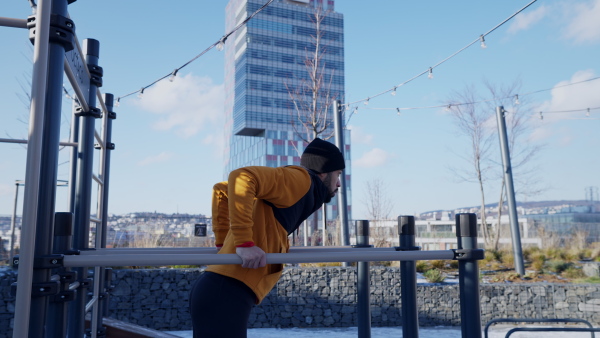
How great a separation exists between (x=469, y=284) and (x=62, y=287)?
169 cm

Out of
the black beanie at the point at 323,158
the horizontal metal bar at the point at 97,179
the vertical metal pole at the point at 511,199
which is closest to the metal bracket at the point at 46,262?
the black beanie at the point at 323,158

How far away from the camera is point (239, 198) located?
1.76 meters

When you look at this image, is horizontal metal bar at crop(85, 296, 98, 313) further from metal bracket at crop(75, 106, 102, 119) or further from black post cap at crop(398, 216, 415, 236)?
black post cap at crop(398, 216, 415, 236)

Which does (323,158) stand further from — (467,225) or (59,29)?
(59,29)

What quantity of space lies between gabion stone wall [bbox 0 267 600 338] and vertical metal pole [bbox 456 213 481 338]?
6.58 metres

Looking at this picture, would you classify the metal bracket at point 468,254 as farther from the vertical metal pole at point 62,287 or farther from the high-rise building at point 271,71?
the high-rise building at point 271,71

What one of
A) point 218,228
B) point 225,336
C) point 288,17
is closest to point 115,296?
point 218,228

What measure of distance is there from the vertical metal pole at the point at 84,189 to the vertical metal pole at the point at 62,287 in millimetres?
938

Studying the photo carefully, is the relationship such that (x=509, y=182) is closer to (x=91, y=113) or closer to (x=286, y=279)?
(x=286, y=279)

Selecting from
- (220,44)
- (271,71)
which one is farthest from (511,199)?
(271,71)

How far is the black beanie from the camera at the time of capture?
217 centimetres

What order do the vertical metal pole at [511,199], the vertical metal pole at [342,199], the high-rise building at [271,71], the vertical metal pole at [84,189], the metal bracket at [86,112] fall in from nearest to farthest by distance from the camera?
the vertical metal pole at [84,189], the metal bracket at [86,112], the vertical metal pole at [342,199], the vertical metal pole at [511,199], the high-rise building at [271,71]

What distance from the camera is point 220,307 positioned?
1836mm

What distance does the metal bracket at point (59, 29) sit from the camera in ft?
5.65
